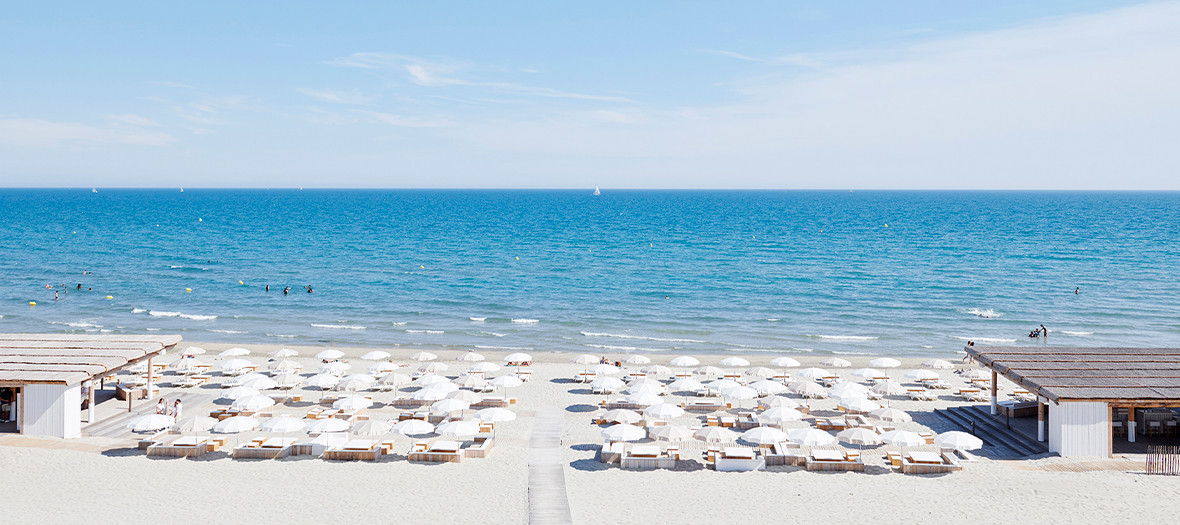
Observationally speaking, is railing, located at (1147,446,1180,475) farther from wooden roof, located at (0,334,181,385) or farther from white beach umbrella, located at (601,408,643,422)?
wooden roof, located at (0,334,181,385)

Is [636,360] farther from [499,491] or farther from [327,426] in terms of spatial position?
[499,491]

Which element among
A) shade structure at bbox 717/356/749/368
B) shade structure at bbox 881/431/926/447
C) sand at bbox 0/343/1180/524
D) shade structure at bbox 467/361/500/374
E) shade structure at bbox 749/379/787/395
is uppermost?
shade structure at bbox 717/356/749/368

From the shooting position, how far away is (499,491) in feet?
65.2

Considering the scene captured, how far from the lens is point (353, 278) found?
222ft

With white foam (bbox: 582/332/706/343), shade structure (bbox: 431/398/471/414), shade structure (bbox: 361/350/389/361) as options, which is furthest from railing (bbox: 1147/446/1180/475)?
shade structure (bbox: 361/350/389/361)

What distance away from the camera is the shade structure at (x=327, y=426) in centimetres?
2308

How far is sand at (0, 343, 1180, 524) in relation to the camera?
18266 millimetres

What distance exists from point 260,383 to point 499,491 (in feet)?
44.6

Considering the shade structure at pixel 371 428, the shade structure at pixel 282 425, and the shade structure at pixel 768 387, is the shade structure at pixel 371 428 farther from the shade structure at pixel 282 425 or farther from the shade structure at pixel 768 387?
the shade structure at pixel 768 387

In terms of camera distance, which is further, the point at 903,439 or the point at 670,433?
the point at 670,433

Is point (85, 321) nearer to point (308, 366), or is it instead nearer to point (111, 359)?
point (308, 366)

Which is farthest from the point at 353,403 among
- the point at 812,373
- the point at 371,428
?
the point at 812,373

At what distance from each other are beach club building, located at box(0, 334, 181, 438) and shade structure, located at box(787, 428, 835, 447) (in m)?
19.9

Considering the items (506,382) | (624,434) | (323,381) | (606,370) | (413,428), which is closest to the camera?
(624,434)
